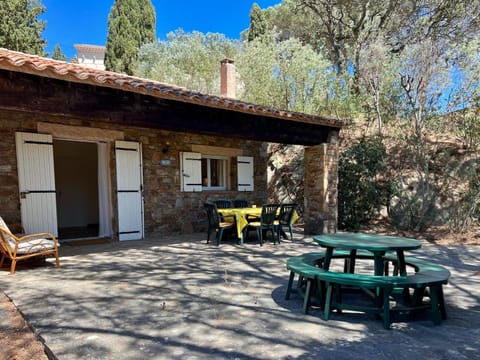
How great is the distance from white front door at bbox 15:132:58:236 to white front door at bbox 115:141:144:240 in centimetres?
116

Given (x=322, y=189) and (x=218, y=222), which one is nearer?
(x=218, y=222)

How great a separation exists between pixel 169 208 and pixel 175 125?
2.75 meters

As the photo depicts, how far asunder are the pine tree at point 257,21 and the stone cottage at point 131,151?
9165mm

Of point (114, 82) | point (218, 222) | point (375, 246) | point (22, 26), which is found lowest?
point (218, 222)

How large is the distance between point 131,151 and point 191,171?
4.68ft

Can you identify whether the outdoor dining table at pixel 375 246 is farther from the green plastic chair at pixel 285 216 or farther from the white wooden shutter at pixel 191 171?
Answer: the white wooden shutter at pixel 191 171

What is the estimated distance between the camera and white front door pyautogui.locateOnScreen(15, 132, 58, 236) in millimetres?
4980

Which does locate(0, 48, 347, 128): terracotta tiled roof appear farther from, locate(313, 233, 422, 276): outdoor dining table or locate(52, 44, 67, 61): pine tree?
locate(52, 44, 67, 61): pine tree

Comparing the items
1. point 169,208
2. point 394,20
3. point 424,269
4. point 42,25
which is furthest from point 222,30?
point 424,269

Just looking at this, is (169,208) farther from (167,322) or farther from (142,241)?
(167,322)

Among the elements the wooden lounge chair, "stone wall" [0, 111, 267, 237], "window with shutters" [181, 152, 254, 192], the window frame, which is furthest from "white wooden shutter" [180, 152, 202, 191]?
the wooden lounge chair

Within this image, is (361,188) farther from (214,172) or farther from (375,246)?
(375,246)

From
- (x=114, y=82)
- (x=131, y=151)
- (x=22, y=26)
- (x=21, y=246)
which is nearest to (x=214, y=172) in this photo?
(x=131, y=151)

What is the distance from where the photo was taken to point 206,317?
96.6 inches
